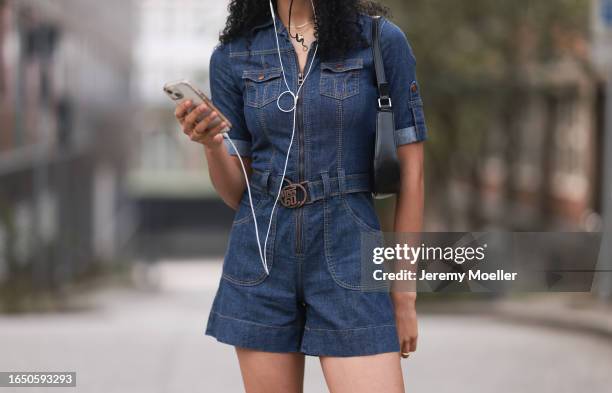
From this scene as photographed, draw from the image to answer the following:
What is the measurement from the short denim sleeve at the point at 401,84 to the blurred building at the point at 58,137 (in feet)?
46.0

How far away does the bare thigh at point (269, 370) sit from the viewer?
2.93 meters

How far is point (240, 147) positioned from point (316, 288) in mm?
453

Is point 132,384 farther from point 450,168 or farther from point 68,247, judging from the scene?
point 68,247

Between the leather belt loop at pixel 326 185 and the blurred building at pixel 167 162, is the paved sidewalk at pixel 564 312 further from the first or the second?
the blurred building at pixel 167 162

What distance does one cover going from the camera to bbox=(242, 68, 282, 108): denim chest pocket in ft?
9.65

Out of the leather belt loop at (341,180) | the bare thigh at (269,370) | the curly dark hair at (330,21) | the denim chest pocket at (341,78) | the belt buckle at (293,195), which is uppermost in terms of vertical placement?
the curly dark hair at (330,21)

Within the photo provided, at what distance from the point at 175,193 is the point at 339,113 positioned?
61341 mm

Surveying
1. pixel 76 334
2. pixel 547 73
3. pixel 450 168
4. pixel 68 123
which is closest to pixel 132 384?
pixel 76 334

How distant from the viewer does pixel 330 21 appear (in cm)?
294

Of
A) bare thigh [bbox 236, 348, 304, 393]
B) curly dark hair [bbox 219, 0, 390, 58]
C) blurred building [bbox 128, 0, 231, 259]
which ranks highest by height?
curly dark hair [bbox 219, 0, 390, 58]

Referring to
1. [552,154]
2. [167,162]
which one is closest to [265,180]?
[552,154]

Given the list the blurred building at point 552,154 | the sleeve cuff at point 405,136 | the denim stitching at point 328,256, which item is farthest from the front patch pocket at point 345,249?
the blurred building at point 552,154

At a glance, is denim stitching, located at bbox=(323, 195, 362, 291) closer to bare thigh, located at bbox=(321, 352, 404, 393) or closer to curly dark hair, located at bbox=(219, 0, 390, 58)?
bare thigh, located at bbox=(321, 352, 404, 393)

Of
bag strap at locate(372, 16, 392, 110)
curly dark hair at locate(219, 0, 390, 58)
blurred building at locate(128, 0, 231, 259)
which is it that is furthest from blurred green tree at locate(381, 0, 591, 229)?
blurred building at locate(128, 0, 231, 259)
